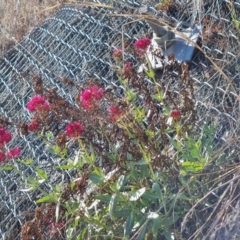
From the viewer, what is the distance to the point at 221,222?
2.20 meters

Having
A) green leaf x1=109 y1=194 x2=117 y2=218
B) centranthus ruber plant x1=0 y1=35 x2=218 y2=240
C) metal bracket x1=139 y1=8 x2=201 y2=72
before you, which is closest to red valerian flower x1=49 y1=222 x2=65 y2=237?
centranthus ruber plant x1=0 y1=35 x2=218 y2=240

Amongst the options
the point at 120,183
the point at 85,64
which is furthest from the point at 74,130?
the point at 85,64

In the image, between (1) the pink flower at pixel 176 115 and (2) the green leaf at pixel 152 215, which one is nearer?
(2) the green leaf at pixel 152 215

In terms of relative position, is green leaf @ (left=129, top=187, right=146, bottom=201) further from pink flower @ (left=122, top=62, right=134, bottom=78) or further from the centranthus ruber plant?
pink flower @ (left=122, top=62, right=134, bottom=78)

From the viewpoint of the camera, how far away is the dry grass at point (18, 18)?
532 cm

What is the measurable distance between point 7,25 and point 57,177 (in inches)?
111

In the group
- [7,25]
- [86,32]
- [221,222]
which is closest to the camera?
[221,222]

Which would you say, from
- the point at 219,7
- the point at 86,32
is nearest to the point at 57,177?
the point at 219,7

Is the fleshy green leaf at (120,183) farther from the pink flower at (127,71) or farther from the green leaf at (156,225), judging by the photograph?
the pink flower at (127,71)

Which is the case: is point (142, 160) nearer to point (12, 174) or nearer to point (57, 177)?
point (57, 177)

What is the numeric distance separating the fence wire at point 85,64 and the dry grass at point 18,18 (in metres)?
0.25

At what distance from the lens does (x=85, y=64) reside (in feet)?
12.7

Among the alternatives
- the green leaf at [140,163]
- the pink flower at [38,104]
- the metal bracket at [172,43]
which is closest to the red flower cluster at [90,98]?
the pink flower at [38,104]

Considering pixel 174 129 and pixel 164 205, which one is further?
pixel 174 129
